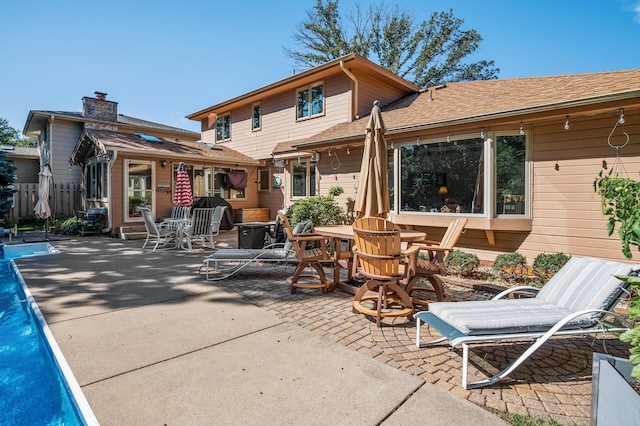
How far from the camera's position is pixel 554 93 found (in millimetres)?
6246

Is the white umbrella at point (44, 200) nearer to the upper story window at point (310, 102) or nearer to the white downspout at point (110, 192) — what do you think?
the white downspout at point (110, 192)

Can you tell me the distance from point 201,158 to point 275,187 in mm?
3216

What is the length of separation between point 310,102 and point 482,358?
11.2 meters

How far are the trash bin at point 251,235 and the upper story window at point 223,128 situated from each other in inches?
363

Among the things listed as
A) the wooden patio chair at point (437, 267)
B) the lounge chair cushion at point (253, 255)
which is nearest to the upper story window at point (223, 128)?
the lounge chair cushion at point (253, 255)

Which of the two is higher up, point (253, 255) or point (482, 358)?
point (253, 255)

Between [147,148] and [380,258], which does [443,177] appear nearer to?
[380,258]

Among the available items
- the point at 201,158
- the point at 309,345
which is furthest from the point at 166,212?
the point at 309,345

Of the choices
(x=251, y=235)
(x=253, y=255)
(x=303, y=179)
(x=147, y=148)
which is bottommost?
(x=253, y=255)

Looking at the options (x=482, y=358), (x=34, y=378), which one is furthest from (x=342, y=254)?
(x=34, y=378)

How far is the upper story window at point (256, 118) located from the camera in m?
14.7

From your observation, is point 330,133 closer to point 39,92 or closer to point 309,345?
point 309,345

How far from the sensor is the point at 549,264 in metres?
5.81

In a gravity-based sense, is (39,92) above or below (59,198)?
above
